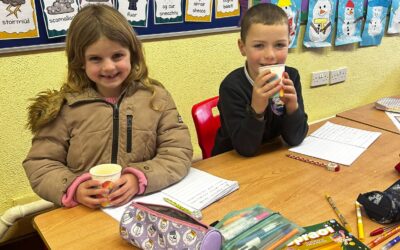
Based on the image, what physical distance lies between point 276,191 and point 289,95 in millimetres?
377

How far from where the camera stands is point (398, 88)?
3.40 m

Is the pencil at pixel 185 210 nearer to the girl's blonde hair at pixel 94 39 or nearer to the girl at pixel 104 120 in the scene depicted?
the girl at pixel 104 120

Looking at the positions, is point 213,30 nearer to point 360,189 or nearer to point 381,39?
point 360,189

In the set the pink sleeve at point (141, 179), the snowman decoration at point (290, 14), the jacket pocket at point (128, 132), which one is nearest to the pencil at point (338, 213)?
the pink sleeve at point (141, 179)

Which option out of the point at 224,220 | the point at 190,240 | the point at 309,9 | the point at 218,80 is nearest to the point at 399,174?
the point at 224,220

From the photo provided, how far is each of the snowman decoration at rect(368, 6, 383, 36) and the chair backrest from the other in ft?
5.92

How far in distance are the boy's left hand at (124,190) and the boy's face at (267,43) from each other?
1.98 feet

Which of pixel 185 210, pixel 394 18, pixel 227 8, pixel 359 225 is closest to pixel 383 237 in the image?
pixel 359 225

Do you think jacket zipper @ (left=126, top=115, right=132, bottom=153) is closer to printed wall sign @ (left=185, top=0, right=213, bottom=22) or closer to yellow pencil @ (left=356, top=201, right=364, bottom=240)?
yellow pencil @ (left=356, top=201, right=364, bottom=240)

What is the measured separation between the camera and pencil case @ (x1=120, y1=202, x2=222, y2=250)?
759 millimetres

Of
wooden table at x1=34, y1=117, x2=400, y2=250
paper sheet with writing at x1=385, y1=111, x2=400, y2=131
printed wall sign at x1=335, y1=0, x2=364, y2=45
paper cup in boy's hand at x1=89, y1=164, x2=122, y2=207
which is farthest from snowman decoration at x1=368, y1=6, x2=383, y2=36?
paper cup in boy's hand at x1=89, y1=164, x2=122, y2=207

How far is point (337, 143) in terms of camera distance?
1445 mm

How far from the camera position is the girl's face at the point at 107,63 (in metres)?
1.17

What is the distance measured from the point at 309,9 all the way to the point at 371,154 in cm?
142
